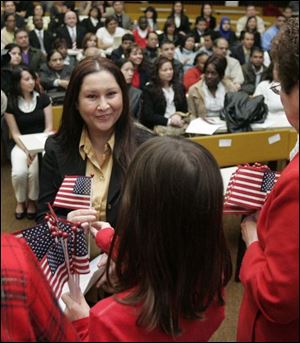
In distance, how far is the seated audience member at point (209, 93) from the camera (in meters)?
5.20

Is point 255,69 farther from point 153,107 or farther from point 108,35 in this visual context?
point 108,35

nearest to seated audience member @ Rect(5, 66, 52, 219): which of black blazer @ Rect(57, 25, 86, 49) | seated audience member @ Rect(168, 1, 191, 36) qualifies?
black blazer @ Rect(57, 25, 86, 49)

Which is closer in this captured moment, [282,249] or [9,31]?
[282,249]

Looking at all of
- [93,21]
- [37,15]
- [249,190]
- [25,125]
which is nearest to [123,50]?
[37,15]

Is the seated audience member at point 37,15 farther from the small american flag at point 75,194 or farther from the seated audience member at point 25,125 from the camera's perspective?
the small american flag at point 75,194

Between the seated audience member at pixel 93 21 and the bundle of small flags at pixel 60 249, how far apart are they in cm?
855

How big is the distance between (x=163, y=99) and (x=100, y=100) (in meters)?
3.08

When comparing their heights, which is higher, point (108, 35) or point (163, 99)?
point (108, 35)

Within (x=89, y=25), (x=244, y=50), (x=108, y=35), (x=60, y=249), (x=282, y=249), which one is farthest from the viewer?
(x=89, y=25)

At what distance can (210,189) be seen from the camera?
3.43ft

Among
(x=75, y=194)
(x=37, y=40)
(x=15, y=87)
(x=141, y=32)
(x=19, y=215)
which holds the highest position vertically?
(x=141, y=32)

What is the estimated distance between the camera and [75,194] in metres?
1.80

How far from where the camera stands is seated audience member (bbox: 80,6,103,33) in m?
9.62

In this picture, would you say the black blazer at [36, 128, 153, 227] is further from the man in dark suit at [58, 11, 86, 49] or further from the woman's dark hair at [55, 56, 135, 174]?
the man in dark suit at [58, 11, 86, 49]
